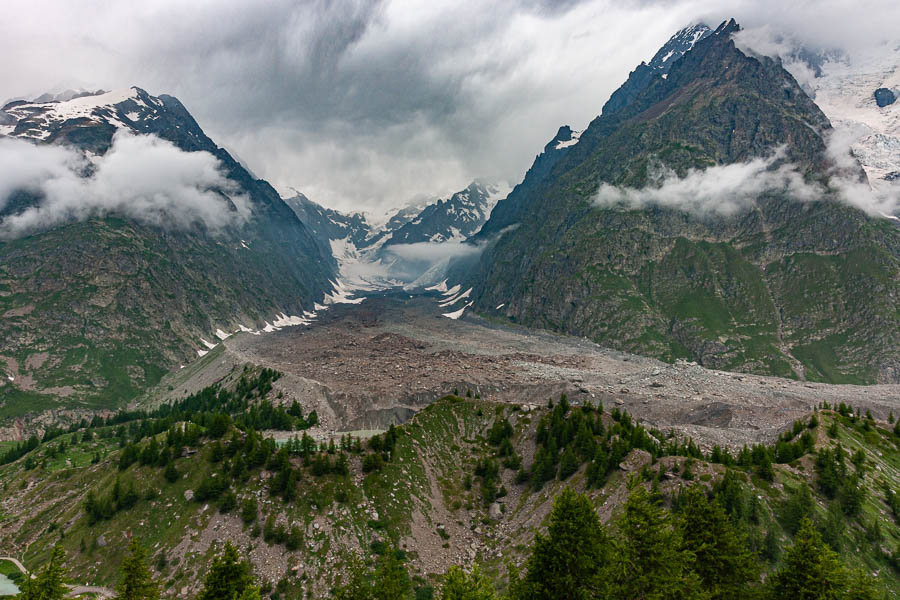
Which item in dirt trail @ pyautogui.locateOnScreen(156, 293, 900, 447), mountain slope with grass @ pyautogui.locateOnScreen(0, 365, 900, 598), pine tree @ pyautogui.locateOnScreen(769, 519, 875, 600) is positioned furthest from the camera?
dirt trail @ pyautogui.locateOnScreen(156, 293, 900, 447)

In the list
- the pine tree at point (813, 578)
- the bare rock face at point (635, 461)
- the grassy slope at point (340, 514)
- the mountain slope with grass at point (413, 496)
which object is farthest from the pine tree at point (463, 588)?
the bare rock face at point (635, 461)

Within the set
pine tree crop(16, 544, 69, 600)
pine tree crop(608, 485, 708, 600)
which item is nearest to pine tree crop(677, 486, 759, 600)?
pine tree crop(608, 485, 708, 600)

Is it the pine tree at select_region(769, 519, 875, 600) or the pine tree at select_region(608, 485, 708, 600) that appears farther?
the pine tree at select_region(608, 485, 708, 600)

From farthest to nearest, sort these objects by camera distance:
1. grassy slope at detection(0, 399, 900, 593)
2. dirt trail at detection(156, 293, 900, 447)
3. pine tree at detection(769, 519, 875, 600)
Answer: dirt trail at detection(156, 293, 900, 447) < grassy slope at detection(0, 399, 900, 593) < pine tree at detection(769, 519, 875, 600)

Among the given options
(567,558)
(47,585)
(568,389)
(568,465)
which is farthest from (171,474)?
(568,389)

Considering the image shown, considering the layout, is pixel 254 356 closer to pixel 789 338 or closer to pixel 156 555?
pixel 156 555

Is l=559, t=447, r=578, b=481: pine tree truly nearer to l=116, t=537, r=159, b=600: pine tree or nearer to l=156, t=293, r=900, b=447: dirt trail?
l=156, t=293, r=900, b=447: dirt trail
